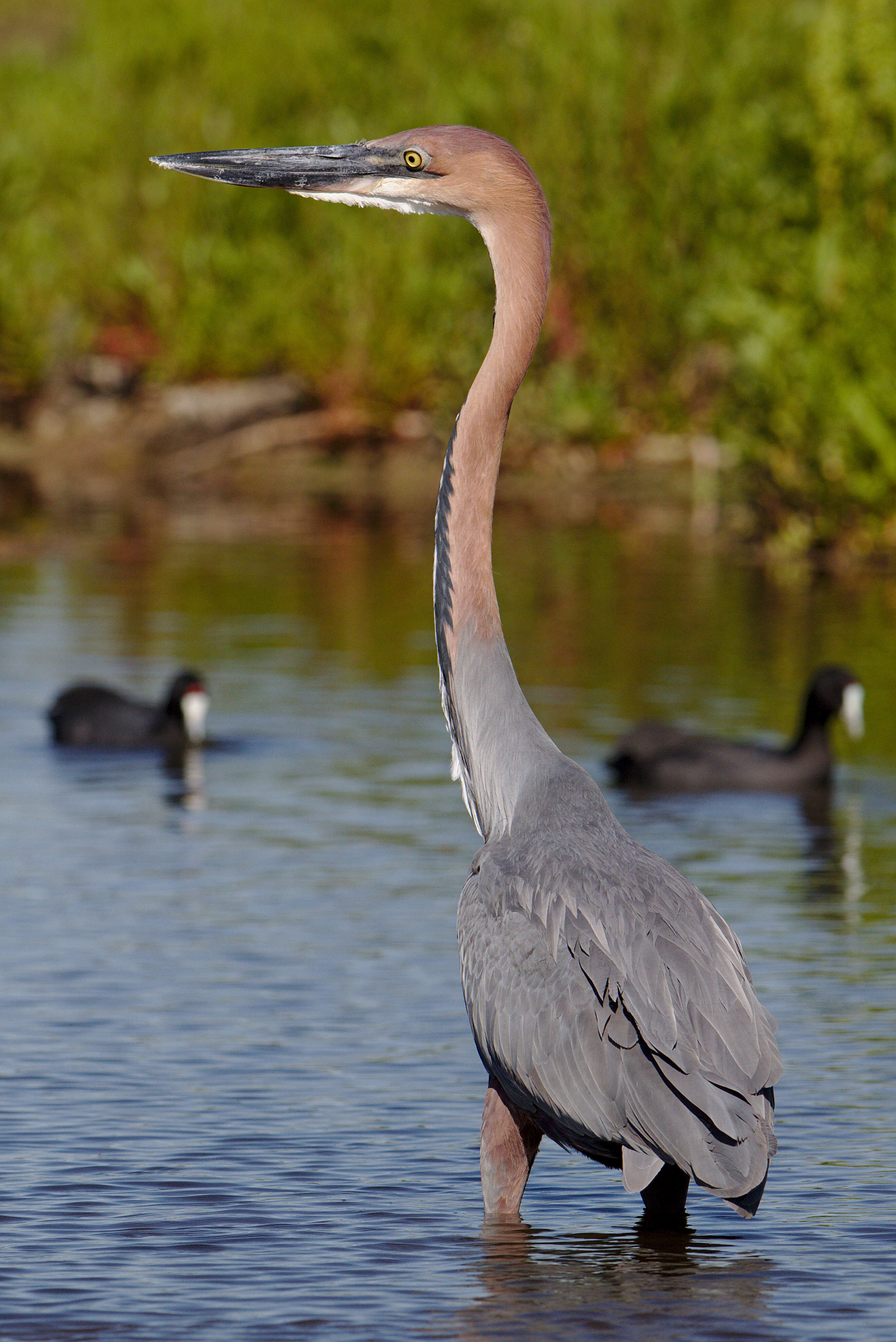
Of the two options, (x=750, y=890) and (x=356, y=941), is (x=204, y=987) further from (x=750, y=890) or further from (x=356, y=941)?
(x=750, y=890)

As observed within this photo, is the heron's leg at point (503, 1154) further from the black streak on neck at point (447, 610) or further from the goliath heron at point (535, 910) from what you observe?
the black streak on neck at point (447, 610)

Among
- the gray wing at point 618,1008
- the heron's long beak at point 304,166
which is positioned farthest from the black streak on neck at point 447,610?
the heron's long beak at point 304,166

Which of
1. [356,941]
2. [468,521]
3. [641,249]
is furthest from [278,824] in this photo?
[641,249]

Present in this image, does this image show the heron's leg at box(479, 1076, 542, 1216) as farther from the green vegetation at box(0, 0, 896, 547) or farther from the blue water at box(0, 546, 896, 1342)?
the green vegetation at box(0, 0, 896, 547)

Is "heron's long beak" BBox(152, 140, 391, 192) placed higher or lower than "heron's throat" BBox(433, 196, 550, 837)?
higher

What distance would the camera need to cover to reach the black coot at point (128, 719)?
15000 mm

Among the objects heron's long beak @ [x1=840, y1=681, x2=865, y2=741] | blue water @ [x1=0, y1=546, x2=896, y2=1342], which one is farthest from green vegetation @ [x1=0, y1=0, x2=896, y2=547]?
→ heron's long beak @ [x1=840, y1=681, x2=865, y2=741]

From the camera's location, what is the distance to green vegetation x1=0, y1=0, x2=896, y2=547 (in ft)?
80.7

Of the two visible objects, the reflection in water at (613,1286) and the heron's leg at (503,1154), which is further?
the heron's leg at (503,1154)

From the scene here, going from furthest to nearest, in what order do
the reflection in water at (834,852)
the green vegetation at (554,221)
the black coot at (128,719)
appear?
the green vegetation at (554,221) < the black coot at (128,719) < the reflection in water at (834,852)

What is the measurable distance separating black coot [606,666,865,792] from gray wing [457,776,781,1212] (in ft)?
22.9

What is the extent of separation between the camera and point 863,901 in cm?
1124

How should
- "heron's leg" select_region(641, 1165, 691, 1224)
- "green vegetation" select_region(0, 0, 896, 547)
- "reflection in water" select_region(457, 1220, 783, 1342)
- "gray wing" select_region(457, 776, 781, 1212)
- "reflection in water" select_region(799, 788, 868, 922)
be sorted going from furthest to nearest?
"green vegetation" select_region(0, 0, 896, 547)
"reflection in water" select_region(799, 788, 868, 922)
"heron's leg" select_region(641, 1165, 691, 1224)
"reflection in water" select_region(457, 1220, 783, 1342)
"gray wing" select_region(457, 776, 781, 1212)

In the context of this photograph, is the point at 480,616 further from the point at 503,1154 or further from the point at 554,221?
the point at 554,221
